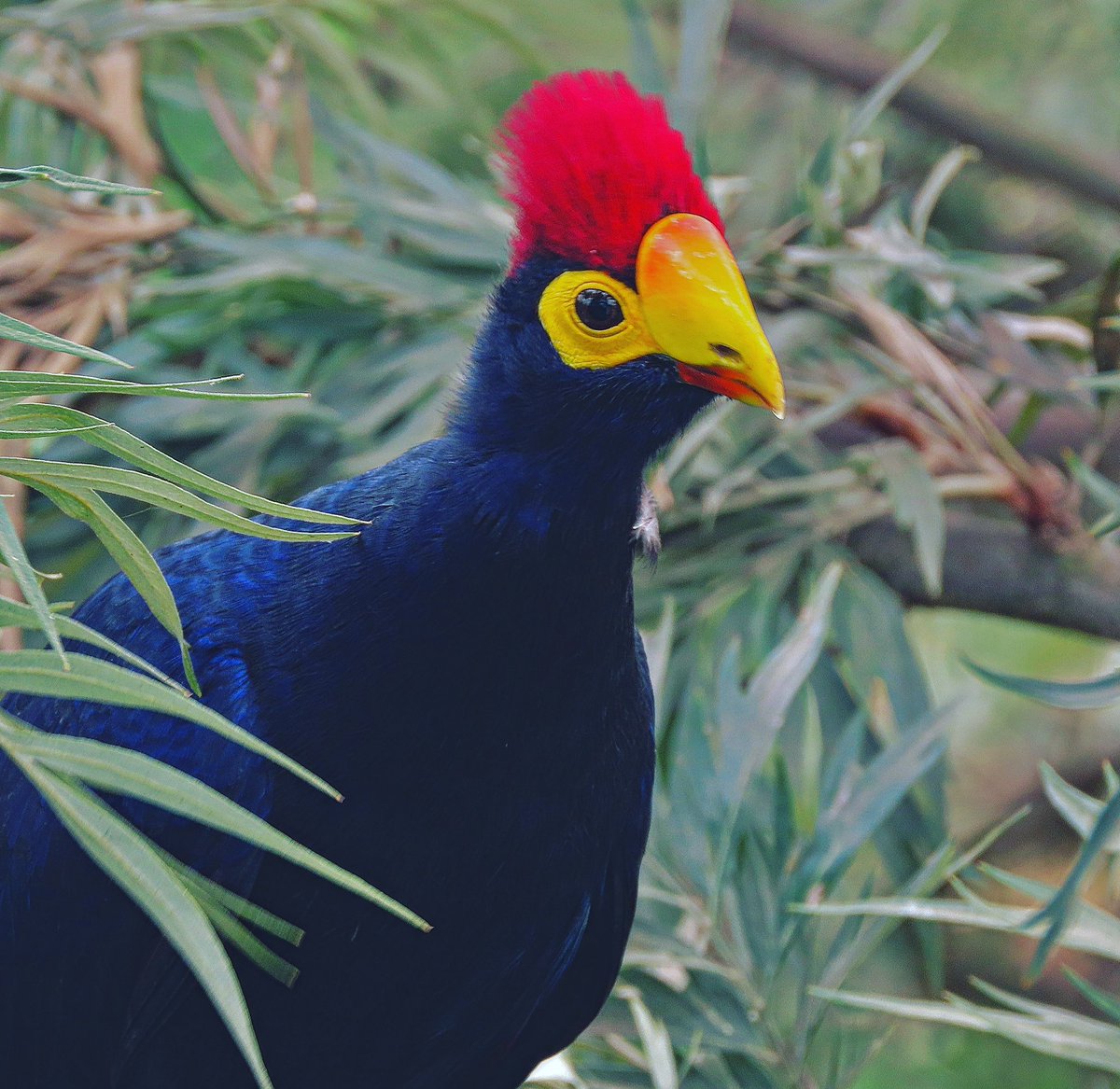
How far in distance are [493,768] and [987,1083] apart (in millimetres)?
2093

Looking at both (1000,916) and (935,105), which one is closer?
(1000,916)

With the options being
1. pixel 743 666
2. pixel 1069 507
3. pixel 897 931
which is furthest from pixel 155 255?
pixel 897 931

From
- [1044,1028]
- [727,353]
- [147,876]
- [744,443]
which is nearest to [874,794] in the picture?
[1044,1028]

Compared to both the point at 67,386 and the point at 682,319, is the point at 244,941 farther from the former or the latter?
the point at 682,319

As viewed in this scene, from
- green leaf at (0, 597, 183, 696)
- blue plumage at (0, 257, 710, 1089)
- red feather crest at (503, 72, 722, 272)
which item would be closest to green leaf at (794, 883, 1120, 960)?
blue plumage at (0, 257, 710, 1089)

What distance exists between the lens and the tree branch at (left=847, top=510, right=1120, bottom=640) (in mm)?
1902

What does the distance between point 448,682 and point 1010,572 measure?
45.1 inches

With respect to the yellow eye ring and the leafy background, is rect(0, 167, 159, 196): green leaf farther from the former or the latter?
the yellow eye ring

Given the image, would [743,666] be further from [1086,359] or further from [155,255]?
[155,255]

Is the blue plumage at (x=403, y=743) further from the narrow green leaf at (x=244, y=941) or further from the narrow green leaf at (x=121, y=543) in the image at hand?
the narrow green leaf at (x=121, y=543)

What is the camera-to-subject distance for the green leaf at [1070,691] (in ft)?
3.77

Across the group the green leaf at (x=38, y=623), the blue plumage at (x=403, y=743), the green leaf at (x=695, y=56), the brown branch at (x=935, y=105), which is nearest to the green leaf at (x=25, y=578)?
the green leaf at (x=38, y=623)

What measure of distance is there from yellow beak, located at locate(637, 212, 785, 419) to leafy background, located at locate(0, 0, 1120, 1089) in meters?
0.39

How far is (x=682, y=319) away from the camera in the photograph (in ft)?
3.18
